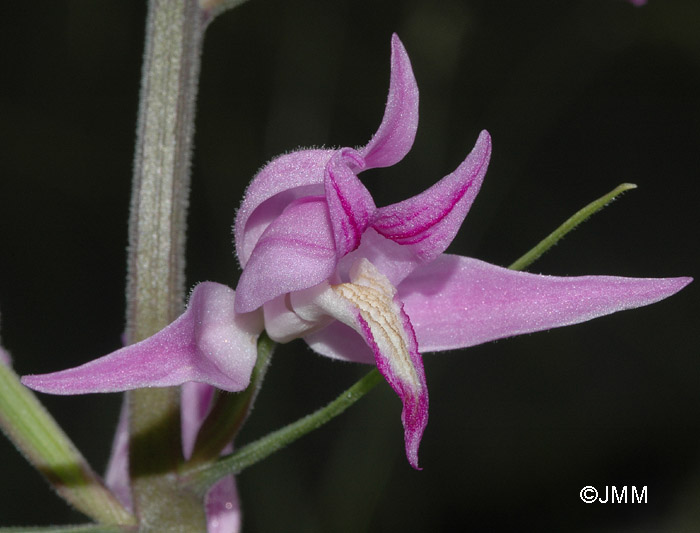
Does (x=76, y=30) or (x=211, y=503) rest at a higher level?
(x=76, y=30)

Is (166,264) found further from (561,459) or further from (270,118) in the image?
(561,459)

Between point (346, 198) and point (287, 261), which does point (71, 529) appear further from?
point (346, 198)

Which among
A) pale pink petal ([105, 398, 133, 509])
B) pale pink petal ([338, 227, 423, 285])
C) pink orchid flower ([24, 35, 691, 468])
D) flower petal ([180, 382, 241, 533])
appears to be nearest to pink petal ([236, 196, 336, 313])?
pink orchid flower ([24, 35, 691, 468])

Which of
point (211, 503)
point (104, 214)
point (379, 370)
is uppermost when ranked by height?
point (104, 214)

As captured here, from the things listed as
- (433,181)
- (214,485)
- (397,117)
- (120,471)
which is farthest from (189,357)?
(433,181)

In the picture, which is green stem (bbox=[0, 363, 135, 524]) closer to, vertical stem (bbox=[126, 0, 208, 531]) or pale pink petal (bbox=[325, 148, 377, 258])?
vertical stem (bbox=[126, 0, 208, 531])

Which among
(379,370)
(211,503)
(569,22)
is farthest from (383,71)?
(379,370)

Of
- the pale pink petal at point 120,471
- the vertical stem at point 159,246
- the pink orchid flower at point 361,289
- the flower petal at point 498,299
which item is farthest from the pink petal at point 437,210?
the pale pink petal at point 120,471
